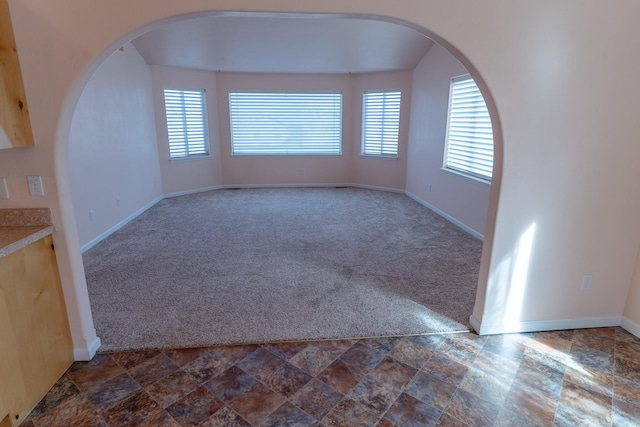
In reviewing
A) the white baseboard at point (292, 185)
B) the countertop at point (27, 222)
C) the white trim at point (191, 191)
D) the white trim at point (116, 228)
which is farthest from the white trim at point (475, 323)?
the white trim at point (191, 191)

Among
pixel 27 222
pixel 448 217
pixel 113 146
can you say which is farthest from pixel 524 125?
pixel 113 146

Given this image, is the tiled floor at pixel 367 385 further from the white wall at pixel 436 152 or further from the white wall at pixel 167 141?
the white wall at pixel 167 141

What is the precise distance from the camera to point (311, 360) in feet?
7.86

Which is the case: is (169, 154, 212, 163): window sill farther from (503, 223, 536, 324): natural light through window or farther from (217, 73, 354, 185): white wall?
(503, 223, 536, 324): natural light through window

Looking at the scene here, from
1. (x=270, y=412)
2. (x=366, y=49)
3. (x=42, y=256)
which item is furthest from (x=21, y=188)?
(x=366, y=49)

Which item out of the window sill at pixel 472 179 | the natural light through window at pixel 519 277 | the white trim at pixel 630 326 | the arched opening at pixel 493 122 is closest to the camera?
the arched opening at pixel 493 122

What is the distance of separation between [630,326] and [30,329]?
156 inches

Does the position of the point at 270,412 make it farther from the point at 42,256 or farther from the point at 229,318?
the point at 42,256

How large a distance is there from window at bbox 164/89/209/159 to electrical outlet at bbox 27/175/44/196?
195 inches

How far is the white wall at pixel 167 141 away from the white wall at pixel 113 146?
20 cm

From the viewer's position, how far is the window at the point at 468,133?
4.54m


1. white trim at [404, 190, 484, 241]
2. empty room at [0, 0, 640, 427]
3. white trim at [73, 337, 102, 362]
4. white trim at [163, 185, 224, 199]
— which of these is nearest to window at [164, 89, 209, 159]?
white trim at [163, 185, 224, 199]

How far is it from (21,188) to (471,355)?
9.74 feet

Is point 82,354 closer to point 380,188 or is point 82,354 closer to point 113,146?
point 113,146
